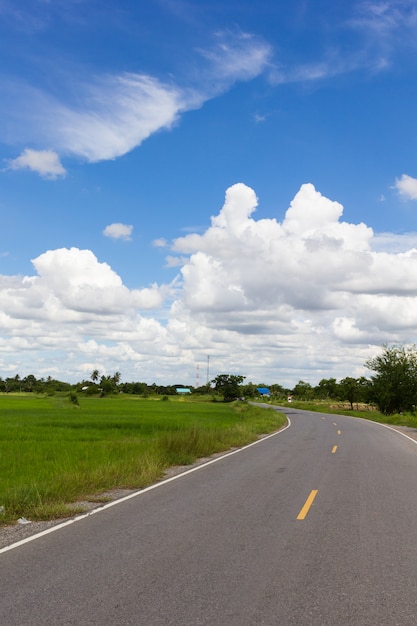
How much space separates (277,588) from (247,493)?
18.6ft

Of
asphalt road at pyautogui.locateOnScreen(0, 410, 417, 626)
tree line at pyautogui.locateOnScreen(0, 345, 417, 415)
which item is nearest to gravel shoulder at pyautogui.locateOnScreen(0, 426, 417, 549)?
asphalt road at pyautogui.locateOnScreen(0, 410, 417, 626)

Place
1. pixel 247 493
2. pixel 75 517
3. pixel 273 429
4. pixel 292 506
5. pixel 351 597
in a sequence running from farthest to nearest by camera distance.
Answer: pixel 273 429
pixel 247 493
pixel 292 506
pixel 75 517
pixel 351 597

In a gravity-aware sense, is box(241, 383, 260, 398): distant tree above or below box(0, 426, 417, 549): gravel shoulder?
above

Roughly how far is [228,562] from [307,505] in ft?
12.7

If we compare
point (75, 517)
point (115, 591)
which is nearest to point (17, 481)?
point (75, 517)

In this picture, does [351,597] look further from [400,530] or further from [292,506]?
[292,506]

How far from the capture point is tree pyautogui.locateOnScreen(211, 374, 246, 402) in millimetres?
151625

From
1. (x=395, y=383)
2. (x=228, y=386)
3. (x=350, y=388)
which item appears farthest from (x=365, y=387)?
(x=228, y=386)

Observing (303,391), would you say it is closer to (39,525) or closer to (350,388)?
(350,388)

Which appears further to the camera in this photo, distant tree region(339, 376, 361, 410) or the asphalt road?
distant tree region(339, 376, 361, 410)

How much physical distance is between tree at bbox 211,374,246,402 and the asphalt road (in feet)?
458

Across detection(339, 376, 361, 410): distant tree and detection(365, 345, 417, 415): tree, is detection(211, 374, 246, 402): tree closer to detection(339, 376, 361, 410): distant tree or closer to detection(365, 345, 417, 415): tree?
detection(339, 376, 361, 410): distant tree

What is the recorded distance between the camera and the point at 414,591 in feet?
18.6

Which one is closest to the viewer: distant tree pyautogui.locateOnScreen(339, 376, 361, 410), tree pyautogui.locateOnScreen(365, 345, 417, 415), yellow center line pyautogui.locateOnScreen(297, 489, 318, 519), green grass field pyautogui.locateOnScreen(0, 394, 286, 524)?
yellow center line pyautogui.locateOnScreen(297, 489, 318, 519)
